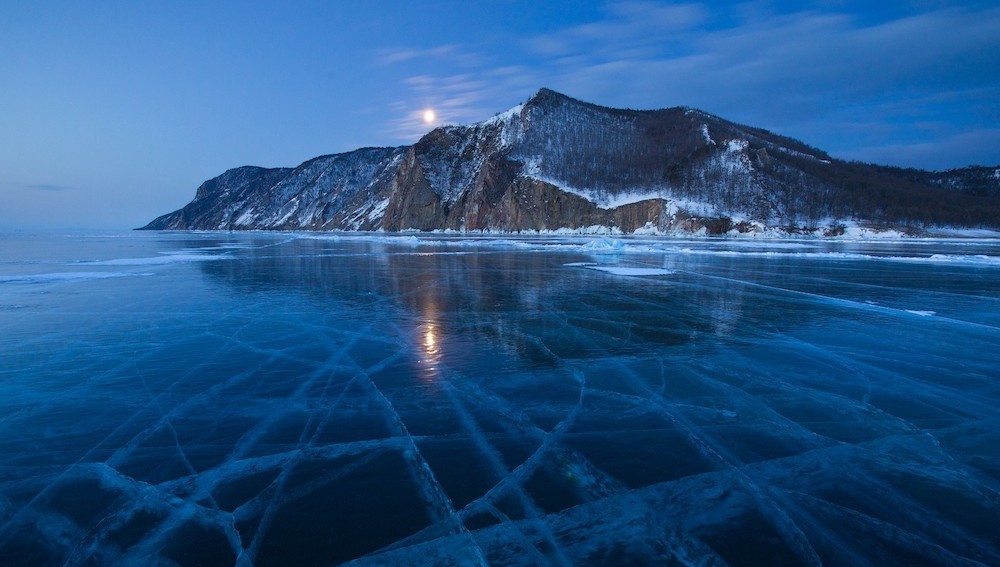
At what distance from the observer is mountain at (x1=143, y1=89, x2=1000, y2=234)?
9062 cm

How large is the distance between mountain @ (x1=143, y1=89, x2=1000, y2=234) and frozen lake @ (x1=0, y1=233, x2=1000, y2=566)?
8155cm

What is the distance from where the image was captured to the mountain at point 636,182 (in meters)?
90.6

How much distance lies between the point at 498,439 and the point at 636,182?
104 m

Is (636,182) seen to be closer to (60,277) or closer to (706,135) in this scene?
(706,135)

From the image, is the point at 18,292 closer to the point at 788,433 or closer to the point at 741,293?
the point at 788,433

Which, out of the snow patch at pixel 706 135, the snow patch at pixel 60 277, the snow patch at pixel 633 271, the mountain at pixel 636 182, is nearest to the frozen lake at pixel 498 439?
the snow patch at pixel 60 277

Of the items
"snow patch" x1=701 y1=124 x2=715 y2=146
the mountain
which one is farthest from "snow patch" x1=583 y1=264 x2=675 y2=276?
"snow patch" x1=701 y1=124 x2=715 y2=146

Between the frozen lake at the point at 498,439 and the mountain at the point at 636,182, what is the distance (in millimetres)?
81546

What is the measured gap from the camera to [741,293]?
15.9 metres

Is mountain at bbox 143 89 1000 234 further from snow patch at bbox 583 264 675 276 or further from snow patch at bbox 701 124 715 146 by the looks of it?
snow patch at bbox 583 264 675 276

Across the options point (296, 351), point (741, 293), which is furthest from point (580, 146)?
point (296, 351)

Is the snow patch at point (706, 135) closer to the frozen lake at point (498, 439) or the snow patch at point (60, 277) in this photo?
the snow patch at point (60, 277)

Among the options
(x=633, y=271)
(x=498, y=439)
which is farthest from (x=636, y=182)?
(x=498, y=439)

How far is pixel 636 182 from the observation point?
340ft
